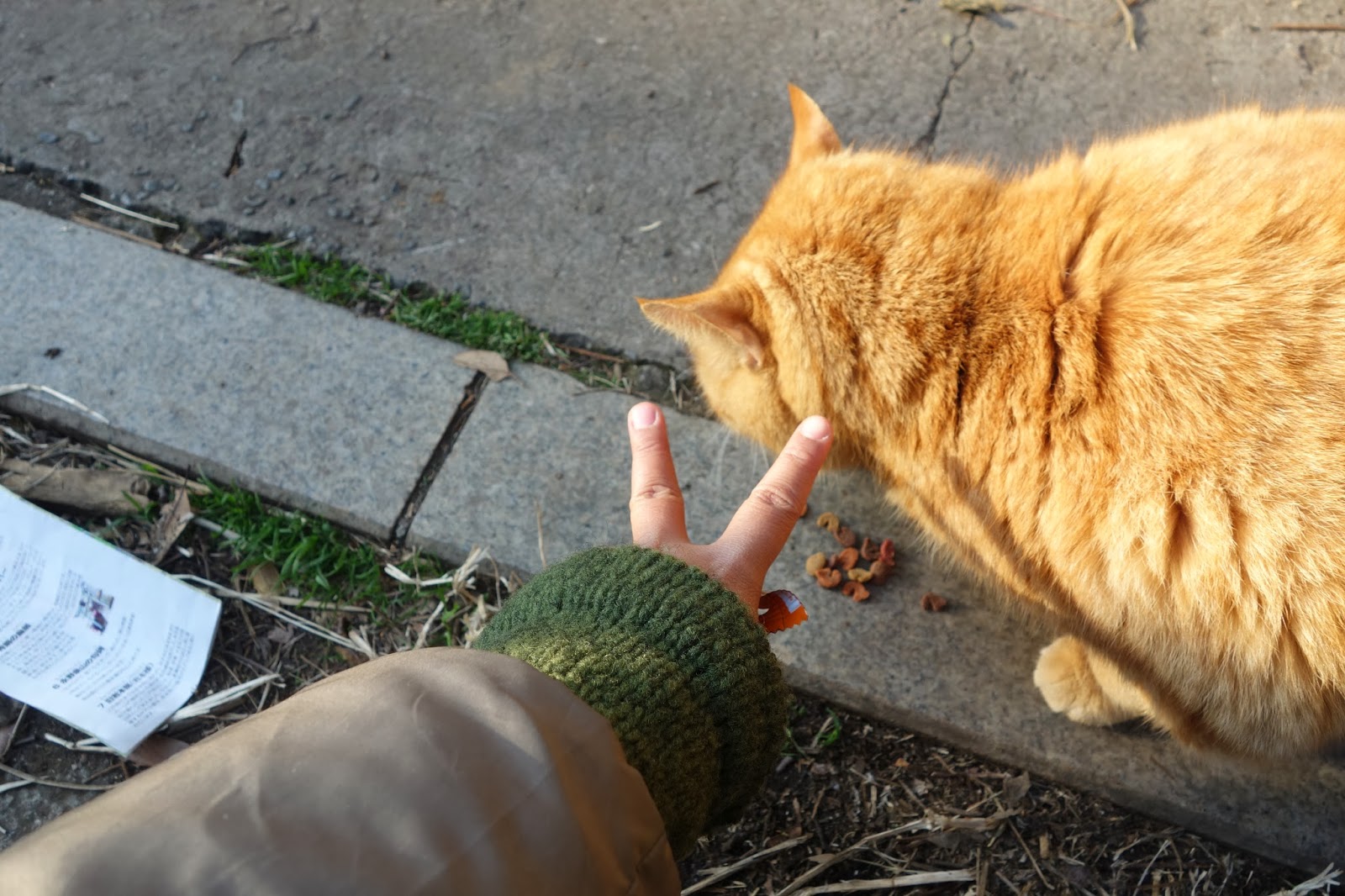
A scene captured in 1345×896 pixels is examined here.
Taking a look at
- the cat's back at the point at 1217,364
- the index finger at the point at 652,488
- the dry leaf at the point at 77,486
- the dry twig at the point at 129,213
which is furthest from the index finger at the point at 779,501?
the dry twig at the point at 129,213

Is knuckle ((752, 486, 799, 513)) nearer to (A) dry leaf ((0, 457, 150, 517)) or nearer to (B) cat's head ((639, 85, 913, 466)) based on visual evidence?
(B) cat's head ((639, 85, 913, 466))

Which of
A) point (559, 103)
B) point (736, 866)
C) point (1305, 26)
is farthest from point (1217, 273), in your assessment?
point (1305, 26)

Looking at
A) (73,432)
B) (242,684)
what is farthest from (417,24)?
(242,684)

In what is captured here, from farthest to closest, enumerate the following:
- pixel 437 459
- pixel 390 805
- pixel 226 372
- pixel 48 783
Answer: pixel 226 372 < pixel 437 459 < pixel 48 783 < pixel 390 805

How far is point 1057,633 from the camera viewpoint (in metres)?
2.27

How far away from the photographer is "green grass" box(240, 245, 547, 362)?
2.77 meters

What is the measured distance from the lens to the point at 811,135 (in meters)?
2.23

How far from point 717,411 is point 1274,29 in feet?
8.90

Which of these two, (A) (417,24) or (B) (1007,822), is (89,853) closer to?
(B) (1007,822)

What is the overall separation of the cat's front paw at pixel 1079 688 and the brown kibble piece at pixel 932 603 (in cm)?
26

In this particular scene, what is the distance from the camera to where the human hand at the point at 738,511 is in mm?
1705

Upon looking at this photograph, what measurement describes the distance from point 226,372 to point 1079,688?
244 centimetres

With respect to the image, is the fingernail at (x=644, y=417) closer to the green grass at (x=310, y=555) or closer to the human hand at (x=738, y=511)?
the human hand at (x=738, y=511)

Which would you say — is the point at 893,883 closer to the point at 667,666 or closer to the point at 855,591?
the point at 855,591
